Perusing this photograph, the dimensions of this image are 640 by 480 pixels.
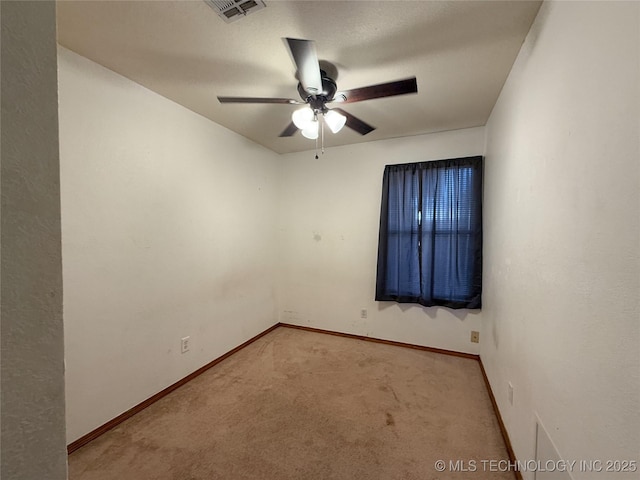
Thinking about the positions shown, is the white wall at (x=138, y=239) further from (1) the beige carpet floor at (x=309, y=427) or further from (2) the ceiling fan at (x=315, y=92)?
(2) the ceiling fan at (x=315, y=92)

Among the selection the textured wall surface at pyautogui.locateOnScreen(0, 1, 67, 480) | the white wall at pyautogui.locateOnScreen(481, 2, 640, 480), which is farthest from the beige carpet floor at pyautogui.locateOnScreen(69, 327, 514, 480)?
the textured wall surface at pyautogui.locateOnScreen(0, 1, 67, 480)

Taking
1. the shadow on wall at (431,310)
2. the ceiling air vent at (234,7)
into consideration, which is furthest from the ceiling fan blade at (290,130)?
the shadow on wall at (431,310)

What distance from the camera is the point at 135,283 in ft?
6.18

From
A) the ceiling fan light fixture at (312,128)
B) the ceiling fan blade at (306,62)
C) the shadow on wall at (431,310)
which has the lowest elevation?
the shadow on wall at (431,310)

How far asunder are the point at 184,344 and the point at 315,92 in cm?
226

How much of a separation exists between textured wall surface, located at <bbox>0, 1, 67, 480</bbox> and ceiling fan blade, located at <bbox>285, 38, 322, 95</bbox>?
3.16ft

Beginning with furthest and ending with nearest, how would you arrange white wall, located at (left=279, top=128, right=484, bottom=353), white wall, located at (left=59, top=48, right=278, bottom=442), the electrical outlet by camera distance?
white wall, located at (left=279, top=128, right=484, bottom=353)
the electrical outlet
white wall, located at (left=59, top=48, right=278, bottom=442)

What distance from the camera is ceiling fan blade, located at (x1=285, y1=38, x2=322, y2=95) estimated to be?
117cm

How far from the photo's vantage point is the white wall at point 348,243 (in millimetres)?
2797

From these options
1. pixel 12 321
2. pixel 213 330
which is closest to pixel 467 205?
pixel 213 330

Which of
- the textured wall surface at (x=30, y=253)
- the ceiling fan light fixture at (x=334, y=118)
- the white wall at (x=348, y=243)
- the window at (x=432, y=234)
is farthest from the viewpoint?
the white wall at (x=348, y=243)

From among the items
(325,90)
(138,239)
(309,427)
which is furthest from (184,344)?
(325,90)

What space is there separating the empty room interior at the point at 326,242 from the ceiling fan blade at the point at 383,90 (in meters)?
0.02

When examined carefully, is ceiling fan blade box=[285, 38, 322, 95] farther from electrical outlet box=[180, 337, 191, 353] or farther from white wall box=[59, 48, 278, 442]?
electrical outlet box=[180, 337, 191, 353]
